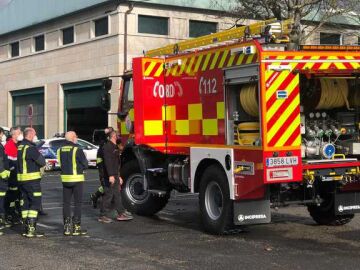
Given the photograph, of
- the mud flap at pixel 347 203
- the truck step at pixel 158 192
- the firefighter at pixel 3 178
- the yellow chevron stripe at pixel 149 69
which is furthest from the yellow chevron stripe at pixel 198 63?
the firefighter at pixel 3 178

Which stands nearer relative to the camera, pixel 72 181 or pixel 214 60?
pixel 214 60

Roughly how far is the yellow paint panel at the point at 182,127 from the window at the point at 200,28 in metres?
23.2

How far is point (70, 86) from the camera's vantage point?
36.4 meters

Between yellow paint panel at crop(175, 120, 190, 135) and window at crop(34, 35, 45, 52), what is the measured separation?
29.8 meters

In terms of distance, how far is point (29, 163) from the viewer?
31.2 ft

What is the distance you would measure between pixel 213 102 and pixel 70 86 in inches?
1102

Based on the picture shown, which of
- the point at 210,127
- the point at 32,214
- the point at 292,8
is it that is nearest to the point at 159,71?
the point at 210,127

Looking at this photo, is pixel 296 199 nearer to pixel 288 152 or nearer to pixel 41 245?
pixel 288 152

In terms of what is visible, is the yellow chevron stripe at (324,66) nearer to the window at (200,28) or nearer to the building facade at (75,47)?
the building facade at (75,47)

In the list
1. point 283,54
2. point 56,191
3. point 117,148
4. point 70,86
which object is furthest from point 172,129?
point 70,86

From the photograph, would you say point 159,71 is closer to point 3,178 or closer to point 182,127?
point 182,127

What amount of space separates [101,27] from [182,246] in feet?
85.1

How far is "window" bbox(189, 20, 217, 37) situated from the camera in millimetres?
33062

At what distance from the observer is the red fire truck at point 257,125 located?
824 centimetres
